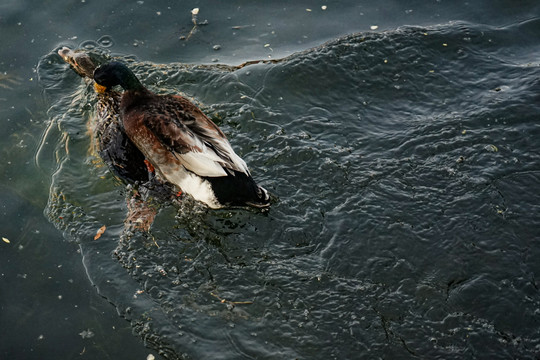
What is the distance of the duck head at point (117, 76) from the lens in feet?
18.0

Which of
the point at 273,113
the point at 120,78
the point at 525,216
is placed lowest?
the point at 525,216

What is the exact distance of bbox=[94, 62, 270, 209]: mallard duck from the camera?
16.1 ft

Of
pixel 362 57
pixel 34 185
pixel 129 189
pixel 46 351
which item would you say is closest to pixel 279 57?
pixel 362 57

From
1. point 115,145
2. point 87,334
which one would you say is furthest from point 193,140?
point 87,334

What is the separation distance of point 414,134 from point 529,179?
104 cm

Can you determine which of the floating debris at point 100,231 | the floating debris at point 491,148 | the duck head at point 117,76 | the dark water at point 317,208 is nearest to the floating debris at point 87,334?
the dark water at point 317,208

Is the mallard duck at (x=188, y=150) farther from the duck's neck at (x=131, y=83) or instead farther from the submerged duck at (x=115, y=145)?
the submerged duck at (x=115, y=145)

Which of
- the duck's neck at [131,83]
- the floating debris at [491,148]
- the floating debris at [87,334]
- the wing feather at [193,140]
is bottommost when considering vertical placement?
the floating debris at [87,334]

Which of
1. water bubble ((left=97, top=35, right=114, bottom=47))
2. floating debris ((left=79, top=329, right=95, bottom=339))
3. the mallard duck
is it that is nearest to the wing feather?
the mallard duck

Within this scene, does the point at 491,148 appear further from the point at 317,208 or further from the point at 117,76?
the point at 117,76

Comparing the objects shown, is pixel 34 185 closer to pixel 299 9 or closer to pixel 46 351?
pixel 46 351

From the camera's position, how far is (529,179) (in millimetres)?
5059

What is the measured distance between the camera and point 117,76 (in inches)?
219

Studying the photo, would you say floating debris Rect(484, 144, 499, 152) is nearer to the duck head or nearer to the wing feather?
the wing feather
